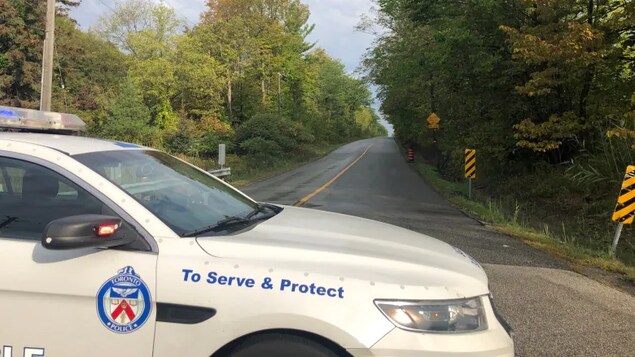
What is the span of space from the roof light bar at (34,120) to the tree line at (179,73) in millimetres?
30465

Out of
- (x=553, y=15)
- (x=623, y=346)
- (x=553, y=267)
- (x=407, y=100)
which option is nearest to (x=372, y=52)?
(x=407, y=100)

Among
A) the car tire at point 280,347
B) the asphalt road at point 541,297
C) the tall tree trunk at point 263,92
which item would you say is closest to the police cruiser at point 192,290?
the car tire at point 280,347

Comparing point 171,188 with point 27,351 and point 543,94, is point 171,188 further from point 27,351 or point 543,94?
point 543,94

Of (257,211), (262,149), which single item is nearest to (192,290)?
(257,211)

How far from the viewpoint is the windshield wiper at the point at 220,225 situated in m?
2.59

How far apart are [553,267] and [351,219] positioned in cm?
527

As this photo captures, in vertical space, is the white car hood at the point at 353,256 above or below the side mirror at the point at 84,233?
below

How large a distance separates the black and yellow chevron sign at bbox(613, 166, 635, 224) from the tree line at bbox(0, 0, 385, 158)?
2789 centimetres

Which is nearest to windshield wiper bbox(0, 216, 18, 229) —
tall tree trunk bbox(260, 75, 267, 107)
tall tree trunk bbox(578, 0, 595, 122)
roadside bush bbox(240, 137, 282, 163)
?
tall tree trunk bbox(578, 0, 595, 122)

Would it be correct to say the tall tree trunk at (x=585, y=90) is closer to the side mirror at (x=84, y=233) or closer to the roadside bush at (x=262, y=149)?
the side mirror at (x=84, y=233)

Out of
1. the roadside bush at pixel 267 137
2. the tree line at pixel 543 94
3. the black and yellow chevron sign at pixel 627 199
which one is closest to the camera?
the black and yellow chevron sign at pixel 627 199

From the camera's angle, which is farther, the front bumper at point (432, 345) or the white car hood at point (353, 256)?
the white car hood at point (353, 256)

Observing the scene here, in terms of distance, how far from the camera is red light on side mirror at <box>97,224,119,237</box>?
7.62 ft

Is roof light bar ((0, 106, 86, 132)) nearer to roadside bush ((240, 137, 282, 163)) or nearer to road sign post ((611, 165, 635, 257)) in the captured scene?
road sign post ((611, 165, 635, 257))
